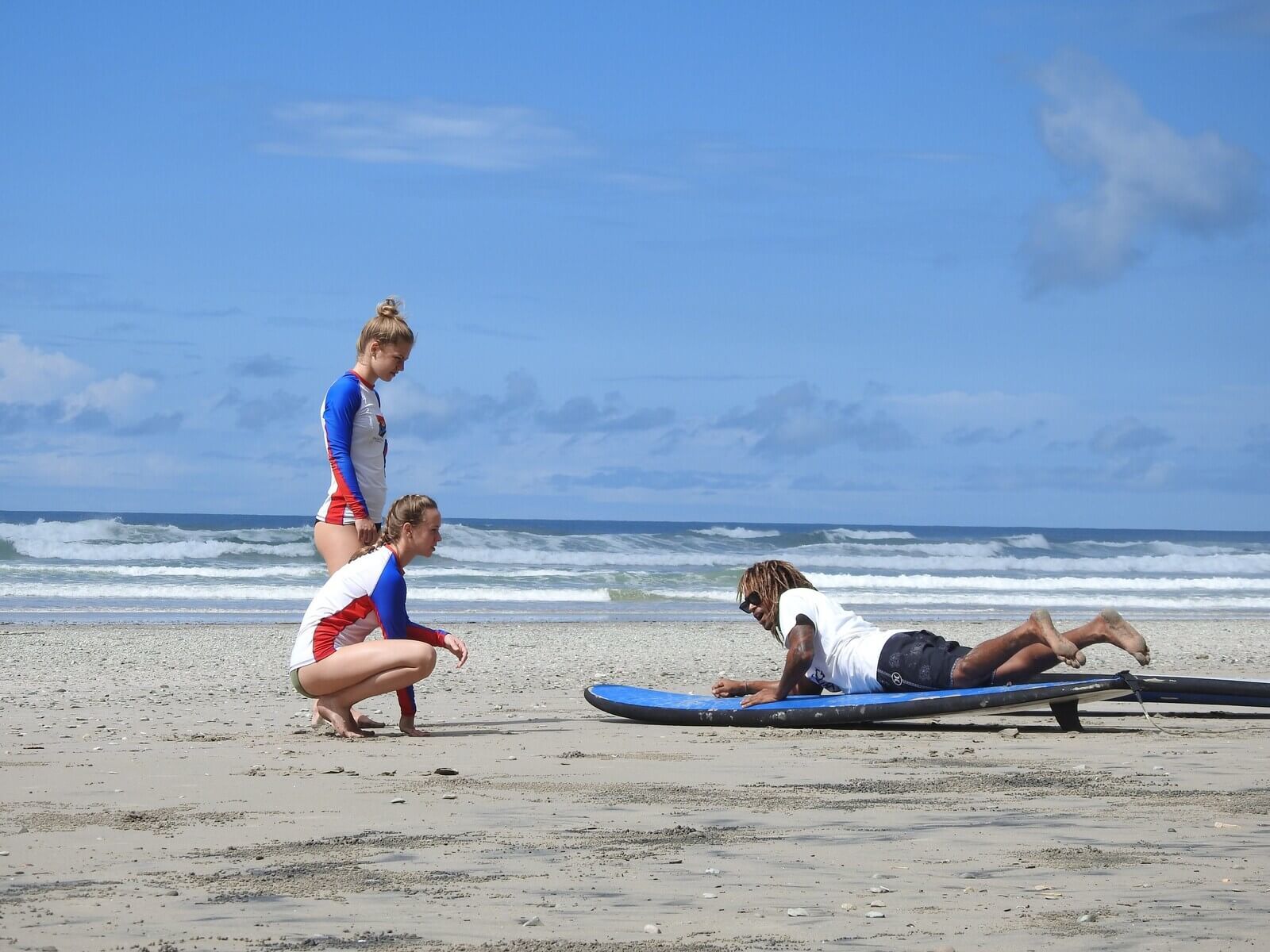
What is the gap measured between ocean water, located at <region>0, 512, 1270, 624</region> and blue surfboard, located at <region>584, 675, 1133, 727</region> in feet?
31.7

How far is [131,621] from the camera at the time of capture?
1600cm

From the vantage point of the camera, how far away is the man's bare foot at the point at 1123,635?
604 cm

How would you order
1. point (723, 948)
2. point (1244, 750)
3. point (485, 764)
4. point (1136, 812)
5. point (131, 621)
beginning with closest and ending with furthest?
1. point (723, 948)
2. point (1136, 812)
3. point (485, 764)
4. point (1244, 750)
5. point (131, 621)

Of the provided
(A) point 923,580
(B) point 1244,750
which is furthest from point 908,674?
(A) point 923,580

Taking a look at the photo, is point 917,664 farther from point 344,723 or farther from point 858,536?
point 858,536

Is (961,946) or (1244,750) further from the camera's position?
(1244,750)


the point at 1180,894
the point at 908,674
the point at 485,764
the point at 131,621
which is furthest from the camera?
the point at 131,621

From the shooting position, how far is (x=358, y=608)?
6.39m

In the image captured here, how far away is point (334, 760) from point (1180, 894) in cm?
354

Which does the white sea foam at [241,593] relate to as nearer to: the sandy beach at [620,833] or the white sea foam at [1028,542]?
the sandy beach at [620,833]

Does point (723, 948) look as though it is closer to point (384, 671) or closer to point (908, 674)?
point (384, 671)

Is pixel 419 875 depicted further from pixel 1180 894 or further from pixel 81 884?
pixel 1180 894

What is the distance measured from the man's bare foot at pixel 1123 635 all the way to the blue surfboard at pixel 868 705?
0.99ft

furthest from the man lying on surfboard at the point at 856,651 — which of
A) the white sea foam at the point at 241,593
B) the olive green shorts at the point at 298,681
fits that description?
the white sea foam at the point at 241,593
